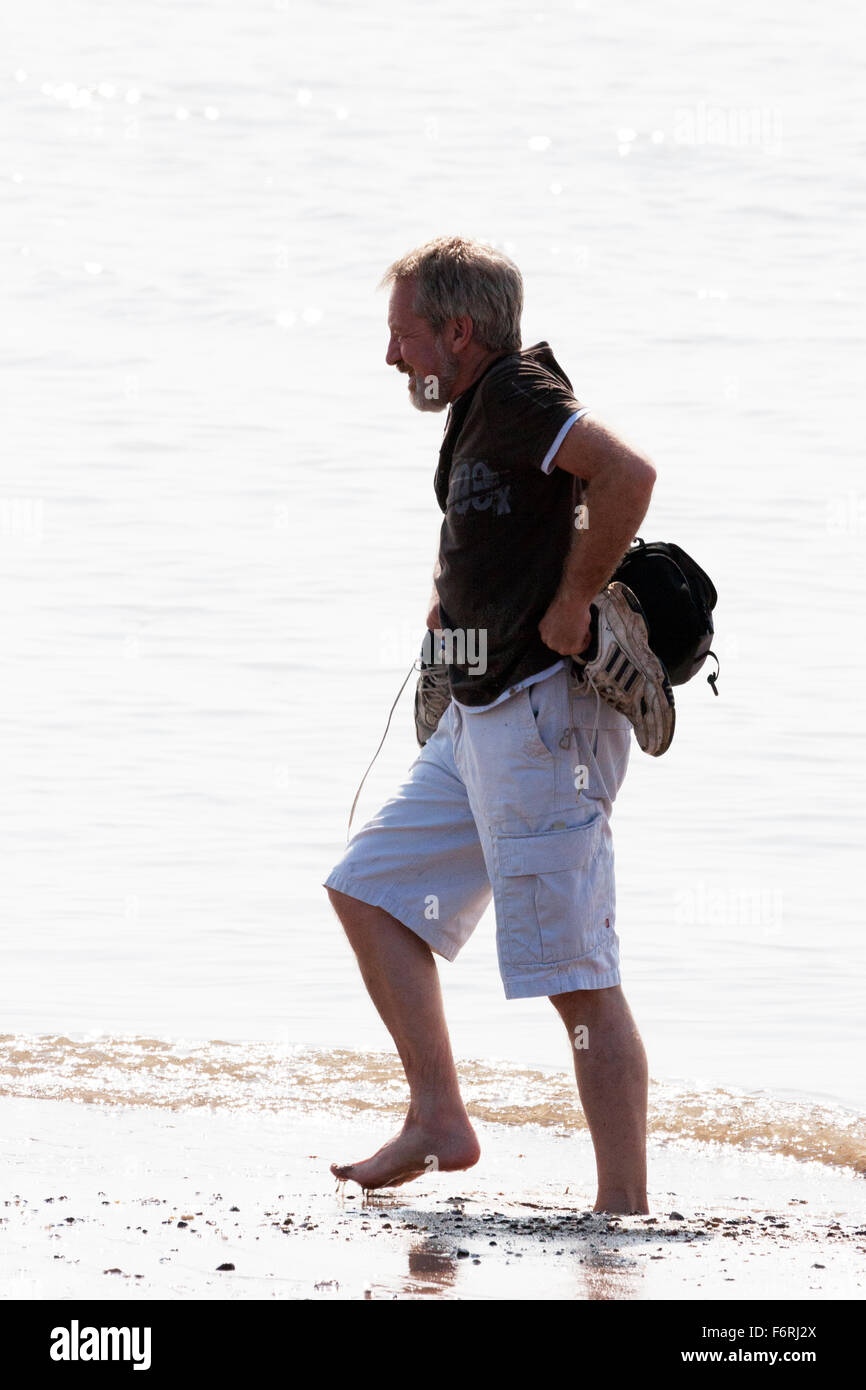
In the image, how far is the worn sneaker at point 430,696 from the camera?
13.2 feet

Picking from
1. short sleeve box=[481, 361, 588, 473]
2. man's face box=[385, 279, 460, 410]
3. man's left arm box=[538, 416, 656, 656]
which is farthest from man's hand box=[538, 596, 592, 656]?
man's face box=[385, 279, 460, 410]

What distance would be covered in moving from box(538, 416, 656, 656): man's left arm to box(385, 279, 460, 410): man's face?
1.16 feet

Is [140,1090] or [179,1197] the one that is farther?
Result: [140,1090]

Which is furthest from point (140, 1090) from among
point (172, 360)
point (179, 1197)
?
point (172, 360)

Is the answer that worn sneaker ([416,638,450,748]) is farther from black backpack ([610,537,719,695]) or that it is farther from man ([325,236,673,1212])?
black backpack ([610,537,719,695])

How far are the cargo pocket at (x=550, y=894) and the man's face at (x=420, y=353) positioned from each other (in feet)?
2.76

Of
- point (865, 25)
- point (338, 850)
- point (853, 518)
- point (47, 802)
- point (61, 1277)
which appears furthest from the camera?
point (865, 25)

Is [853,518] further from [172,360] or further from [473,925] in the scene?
[473,925]

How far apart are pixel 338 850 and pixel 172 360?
13.0 metres

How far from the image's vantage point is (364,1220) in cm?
376

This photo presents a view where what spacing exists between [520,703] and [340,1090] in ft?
5.77

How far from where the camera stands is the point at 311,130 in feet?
90.0

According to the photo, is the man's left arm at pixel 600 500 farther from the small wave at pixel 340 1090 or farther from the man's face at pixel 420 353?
the small wave at pixel 340 1090
